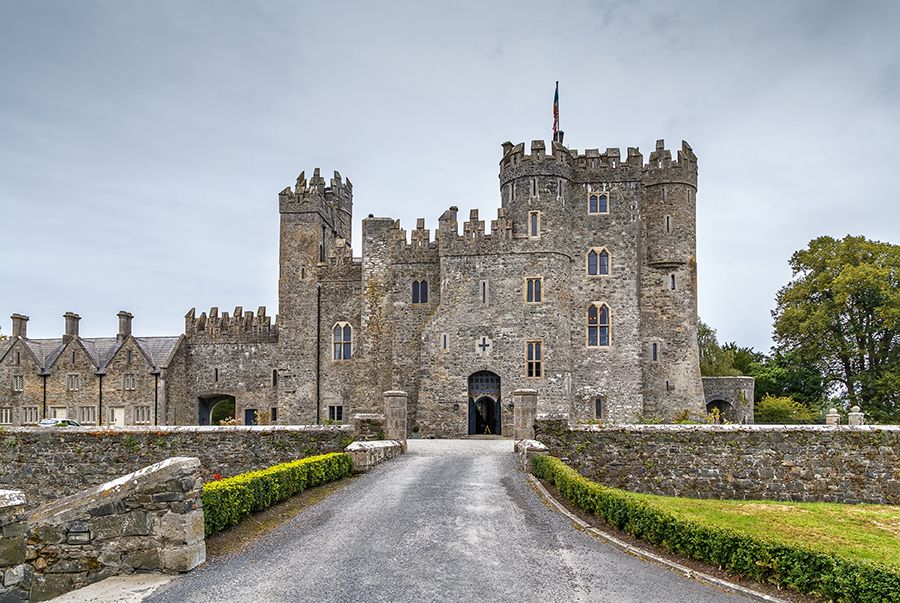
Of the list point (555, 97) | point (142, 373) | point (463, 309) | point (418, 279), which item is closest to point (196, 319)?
point (142, 373)

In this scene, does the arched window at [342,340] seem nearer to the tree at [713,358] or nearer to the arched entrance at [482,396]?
the arched entrance at [482,396]

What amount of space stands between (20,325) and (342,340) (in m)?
23.8

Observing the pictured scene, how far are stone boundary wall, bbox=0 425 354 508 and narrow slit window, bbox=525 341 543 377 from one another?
13291mm

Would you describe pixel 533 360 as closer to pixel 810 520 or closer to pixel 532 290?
pixel 532 290

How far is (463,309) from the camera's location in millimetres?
37062

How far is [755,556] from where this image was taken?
11406mm

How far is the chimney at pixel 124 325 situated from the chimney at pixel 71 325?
295 cm

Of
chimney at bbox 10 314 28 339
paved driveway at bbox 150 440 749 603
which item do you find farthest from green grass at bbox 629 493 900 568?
chimney at bbox 10 314 28 339

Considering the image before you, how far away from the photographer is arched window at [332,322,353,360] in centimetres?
4206

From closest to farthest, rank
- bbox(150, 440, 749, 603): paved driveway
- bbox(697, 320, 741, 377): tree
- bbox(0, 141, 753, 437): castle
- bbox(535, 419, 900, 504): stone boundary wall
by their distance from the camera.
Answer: bbox(150, 440, 749, 603): paved driveway < bbox(535, 419, 900, 504): stone boundary wall < bbox(0, 141, 753, 437): castle < bbox(697, 320, 741, 377): tree

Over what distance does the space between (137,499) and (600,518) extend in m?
8.67

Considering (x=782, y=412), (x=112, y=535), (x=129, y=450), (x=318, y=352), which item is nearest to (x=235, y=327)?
(x=318, y=352)

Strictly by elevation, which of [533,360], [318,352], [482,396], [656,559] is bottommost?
[656,559]

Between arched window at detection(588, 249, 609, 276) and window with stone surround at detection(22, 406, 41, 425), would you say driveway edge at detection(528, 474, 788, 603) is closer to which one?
arched window at detection(588, 249, 609, 276)
